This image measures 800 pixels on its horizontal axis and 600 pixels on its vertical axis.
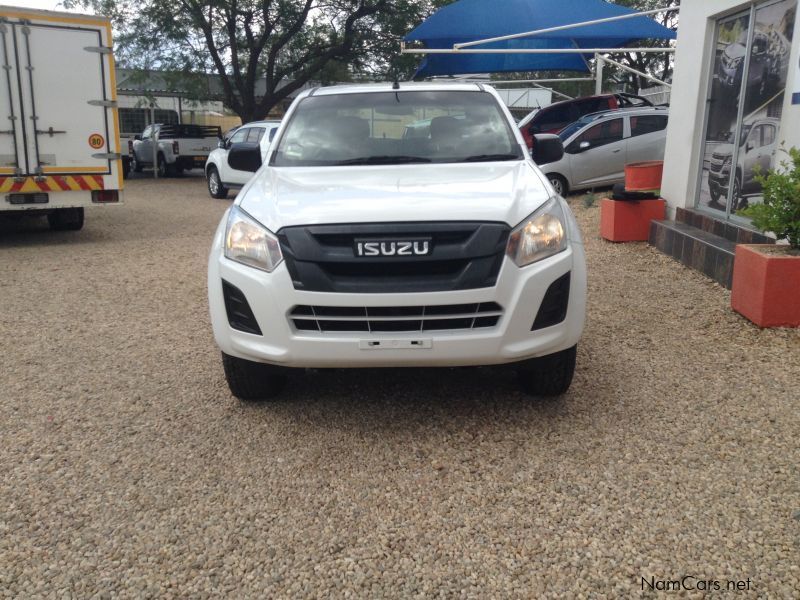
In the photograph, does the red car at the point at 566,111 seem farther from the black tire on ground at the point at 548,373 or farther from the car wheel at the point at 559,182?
the black tire on ground at the point at 548,373

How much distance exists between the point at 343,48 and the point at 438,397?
68.1 feet

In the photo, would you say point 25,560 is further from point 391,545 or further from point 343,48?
point 343,48

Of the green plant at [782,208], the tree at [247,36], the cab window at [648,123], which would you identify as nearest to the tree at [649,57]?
the tree at [247,36]

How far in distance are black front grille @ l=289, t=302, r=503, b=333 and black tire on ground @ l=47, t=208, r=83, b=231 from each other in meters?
9.23

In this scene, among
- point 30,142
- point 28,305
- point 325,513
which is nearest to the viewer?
point 325,513

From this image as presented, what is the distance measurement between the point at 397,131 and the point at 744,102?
4.40 m

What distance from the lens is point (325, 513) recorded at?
10.3 ft

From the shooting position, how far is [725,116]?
800 cm

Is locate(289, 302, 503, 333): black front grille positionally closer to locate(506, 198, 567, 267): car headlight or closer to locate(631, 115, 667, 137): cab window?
locate(506, 198, 567, 267): car headlight

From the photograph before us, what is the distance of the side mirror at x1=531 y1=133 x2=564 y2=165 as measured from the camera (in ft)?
16.3

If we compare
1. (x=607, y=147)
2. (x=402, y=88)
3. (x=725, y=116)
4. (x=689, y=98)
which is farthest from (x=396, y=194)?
(x=607, y=147)

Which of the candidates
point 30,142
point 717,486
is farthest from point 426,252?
point 30,142

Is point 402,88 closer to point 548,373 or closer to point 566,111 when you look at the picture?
point 548,373

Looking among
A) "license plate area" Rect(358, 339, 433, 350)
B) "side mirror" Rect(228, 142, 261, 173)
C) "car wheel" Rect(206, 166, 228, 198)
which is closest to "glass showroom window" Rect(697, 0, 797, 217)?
"side mirror" Rect(228, 142, 261, 173)
